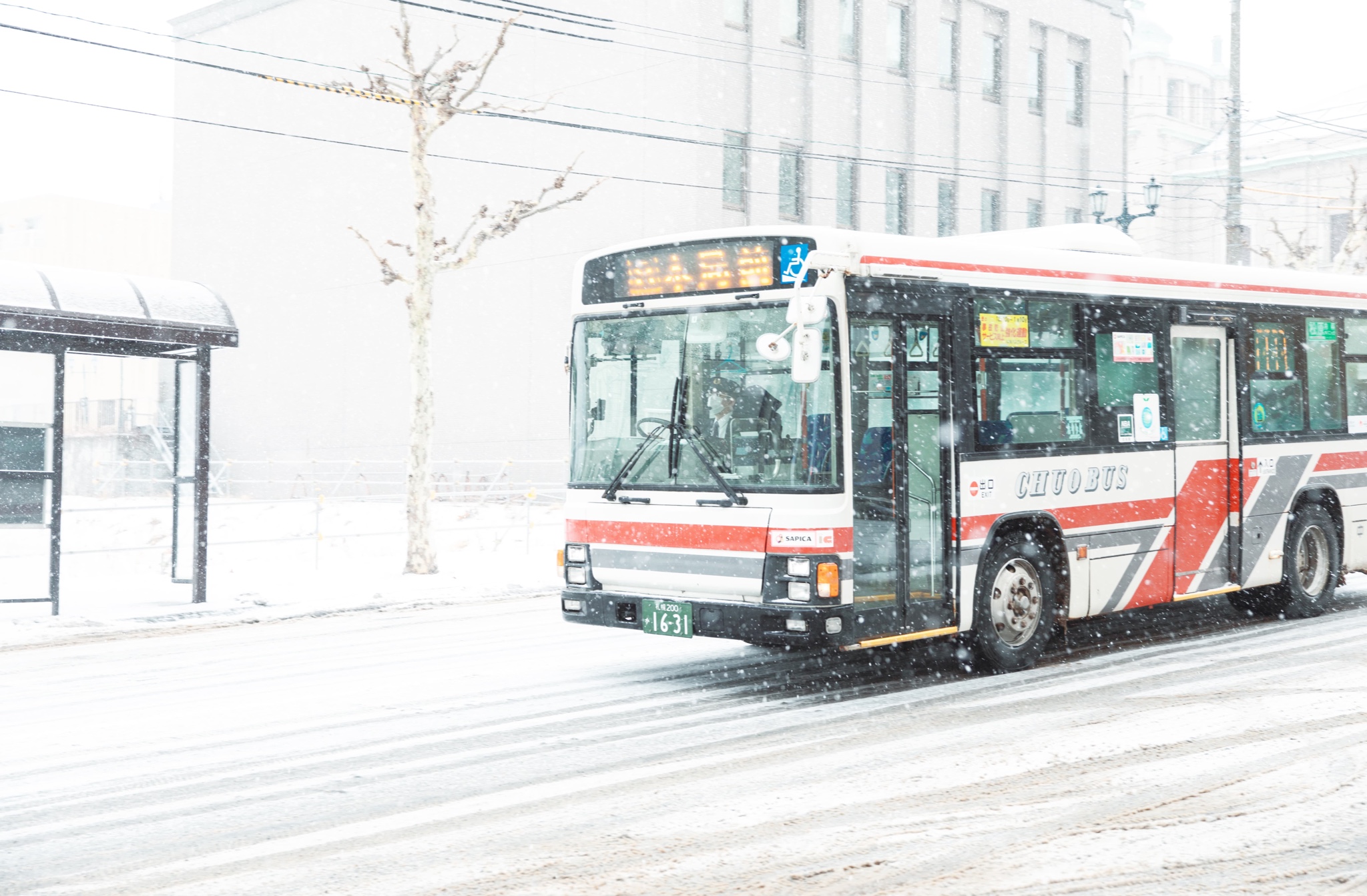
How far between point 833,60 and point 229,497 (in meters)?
18.7

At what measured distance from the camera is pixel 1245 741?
A: 7.68 m

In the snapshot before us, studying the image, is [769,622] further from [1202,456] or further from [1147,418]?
[1202,456]

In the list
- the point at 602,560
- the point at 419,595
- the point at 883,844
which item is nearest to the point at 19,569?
the point at 419,595

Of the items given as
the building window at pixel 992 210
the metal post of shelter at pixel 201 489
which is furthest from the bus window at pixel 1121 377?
the building window at pixel 992 210

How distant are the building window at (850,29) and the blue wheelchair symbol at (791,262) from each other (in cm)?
2533

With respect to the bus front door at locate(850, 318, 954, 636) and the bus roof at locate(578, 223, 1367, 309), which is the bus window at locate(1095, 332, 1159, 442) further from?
Answer: the bus front door at locate(850, 318, 954, 636)

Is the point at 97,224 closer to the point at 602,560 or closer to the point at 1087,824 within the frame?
the point at 602,560

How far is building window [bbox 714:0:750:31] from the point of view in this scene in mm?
30625

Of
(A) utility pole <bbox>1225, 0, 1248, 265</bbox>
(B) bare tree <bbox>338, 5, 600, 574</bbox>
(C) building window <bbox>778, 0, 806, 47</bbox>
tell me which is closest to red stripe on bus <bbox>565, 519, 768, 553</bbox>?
(B) bare tree <bbox>338, 5, 600, 574</bbox>

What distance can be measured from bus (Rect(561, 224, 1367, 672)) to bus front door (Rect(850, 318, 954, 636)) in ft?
0.06

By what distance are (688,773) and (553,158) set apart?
27753 millimetres

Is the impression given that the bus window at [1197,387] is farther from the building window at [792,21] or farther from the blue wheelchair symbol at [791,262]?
the building window at [792,21]

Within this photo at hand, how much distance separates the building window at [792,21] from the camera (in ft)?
103

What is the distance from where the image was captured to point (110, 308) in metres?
14.3
